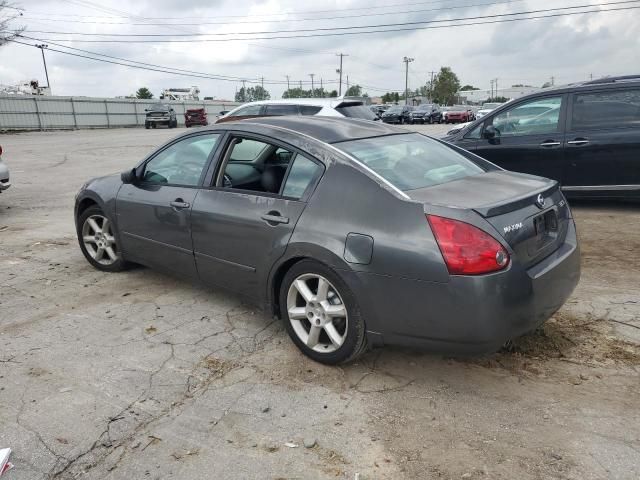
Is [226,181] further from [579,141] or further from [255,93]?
[255,93]

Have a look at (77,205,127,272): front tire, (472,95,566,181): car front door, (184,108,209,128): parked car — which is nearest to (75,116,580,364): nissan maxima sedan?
(77,205,127,272): front tire

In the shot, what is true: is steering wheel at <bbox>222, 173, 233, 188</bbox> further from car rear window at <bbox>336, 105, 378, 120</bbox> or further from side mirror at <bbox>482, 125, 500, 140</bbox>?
car rear window at <bbox>336, 105, 378, 120</bbox>

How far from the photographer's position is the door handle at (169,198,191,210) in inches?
164

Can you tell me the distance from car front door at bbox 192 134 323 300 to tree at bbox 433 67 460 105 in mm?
99498

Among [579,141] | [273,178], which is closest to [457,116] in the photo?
[579,141]

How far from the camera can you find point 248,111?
1227cm

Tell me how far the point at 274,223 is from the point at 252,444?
1.38 metres

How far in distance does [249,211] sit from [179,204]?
0.81 metres

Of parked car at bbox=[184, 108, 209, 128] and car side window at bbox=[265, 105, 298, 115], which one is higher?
car side window at bbox=[265, 105, 298, 115]

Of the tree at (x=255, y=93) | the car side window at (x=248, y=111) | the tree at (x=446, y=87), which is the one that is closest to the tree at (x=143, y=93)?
the tree at (x=255, y=93)

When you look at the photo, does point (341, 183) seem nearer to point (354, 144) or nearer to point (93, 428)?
point (354, 144)

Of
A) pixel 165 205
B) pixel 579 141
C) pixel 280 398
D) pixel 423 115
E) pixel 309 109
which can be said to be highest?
pixel 309 109

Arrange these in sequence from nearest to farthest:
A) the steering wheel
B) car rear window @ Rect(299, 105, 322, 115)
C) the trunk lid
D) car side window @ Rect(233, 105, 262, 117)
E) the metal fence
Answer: the trunk lid
the steering wheel
car rear window @ Rect(299, 105, 322, 115)
car side window @ Rect(233, 105, 262, 117)
the metal fence

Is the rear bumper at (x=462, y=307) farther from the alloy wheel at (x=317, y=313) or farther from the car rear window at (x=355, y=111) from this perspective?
the car rear window at (x=355, y=111)
